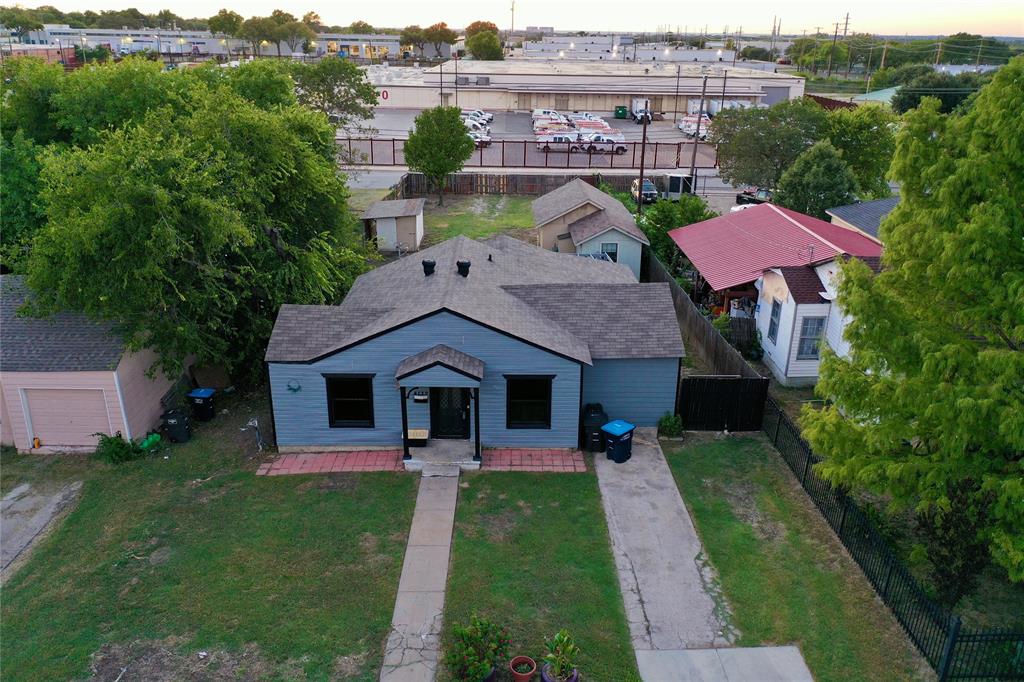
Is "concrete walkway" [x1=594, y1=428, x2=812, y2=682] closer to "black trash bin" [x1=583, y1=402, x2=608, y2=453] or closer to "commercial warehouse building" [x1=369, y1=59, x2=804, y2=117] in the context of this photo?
"black trash bin" [x1=583, y1=402, x2=608, y2=453]

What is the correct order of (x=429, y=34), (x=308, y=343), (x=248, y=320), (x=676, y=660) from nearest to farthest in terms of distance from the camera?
1. (x=676, y=660)
2. (x=308, y=343)
3. (x=248, y=320)
4. (x=429, y=34)

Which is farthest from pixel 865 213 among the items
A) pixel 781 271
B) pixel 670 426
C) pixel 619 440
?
pixel 619 440

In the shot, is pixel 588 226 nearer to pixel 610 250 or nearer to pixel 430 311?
pixel 610 250

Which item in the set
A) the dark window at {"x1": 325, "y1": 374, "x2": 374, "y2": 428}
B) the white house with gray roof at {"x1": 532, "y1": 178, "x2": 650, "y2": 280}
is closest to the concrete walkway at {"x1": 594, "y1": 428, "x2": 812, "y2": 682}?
the dark window at {"x1": 325, "y1": 374, "x2": 374, "y2": 428}

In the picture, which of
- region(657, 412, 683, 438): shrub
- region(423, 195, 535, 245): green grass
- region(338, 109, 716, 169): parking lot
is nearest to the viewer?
region(657, 412, 683, 438): shrub

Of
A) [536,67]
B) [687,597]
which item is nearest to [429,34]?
[536,67]

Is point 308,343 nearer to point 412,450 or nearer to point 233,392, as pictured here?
point 412,450
